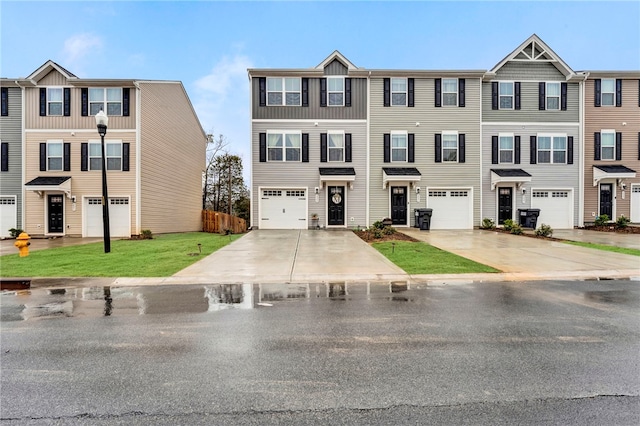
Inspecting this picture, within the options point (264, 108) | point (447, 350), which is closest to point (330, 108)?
point (264, 108)

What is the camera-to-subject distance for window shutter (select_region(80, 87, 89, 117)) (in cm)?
1923

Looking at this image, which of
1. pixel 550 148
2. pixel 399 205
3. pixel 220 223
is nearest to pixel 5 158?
pixel 220 223

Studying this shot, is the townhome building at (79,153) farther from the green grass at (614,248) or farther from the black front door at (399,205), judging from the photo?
the green grass at (614,248)

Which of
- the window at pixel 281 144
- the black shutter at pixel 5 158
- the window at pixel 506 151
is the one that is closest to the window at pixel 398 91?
the window at pixel 281 144

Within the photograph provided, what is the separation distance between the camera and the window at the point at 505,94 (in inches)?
837

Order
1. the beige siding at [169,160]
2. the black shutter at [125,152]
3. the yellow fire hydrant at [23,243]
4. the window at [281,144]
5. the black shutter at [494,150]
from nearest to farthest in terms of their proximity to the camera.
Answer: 1. the yellow fire hydrant at [23,243]
2. the black shutter at [125,152]
3. the beige siding at [169,160]
4. the window at [281,144]
5. the black shutter at [494,150]

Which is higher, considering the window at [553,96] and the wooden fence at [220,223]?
the window at [553,96]

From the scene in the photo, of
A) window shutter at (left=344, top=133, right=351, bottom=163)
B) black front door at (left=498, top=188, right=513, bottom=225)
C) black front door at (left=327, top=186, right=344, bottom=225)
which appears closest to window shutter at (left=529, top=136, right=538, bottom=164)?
black front door at (left=498, top=188, right=513, bottom=225)

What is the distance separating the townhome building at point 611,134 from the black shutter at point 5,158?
34188 mm

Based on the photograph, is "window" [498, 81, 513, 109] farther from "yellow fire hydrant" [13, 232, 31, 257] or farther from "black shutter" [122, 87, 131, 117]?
"yellow fire hydrant" [13, 232, 31, 257]

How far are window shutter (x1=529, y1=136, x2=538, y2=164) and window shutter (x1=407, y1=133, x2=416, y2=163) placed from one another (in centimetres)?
723

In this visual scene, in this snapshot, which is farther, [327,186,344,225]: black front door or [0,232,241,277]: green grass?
[327,186,344,225]: black front door

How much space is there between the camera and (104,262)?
10.1 m

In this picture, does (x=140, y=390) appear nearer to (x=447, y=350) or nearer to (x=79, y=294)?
(x=447, y=350)
